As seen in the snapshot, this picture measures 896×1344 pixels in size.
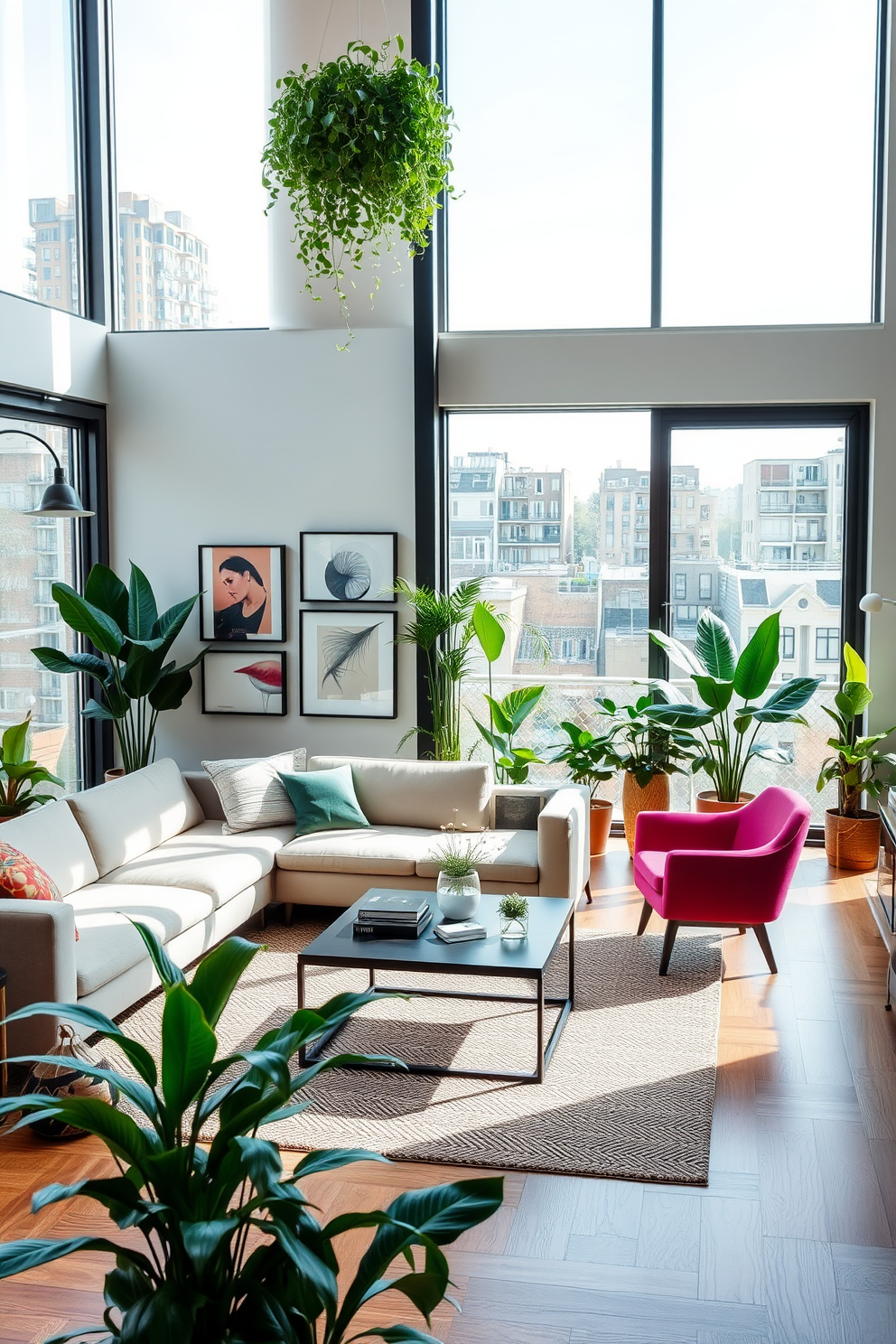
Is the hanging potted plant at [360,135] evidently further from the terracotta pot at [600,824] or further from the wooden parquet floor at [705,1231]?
the terracotta pot at [600,824]

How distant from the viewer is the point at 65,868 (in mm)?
4680

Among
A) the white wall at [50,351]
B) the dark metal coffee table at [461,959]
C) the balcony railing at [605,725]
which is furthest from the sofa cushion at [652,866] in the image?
the white wall at [50,351]

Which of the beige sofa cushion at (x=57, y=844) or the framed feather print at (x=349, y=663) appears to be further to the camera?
the framed feather print at (x=349, y=663)

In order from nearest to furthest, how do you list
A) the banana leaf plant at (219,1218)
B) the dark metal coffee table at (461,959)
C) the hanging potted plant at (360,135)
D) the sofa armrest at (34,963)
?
1. the banana leaf plant at (219,1218)
2. the hanging potted plant at (360,135)
3. the sofa armrest at (34,963)
4. the dark metal coffee table at (461,959)

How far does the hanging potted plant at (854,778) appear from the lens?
6301 mm

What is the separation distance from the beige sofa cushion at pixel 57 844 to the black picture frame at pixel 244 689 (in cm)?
211

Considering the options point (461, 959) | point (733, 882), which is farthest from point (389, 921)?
point (733, 882)

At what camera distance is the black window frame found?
684cm

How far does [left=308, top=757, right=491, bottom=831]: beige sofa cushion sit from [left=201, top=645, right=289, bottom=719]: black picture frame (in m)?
1.04

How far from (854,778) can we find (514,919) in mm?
2874

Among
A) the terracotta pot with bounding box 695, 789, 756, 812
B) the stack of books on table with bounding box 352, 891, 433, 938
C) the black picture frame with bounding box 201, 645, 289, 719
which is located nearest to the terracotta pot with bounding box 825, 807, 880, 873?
the terracotta pot with bounding box 695, 789, 756, 812

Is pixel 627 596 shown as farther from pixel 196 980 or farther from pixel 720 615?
pixel 196 980

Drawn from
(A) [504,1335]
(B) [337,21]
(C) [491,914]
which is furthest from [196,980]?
(B) [337,21]

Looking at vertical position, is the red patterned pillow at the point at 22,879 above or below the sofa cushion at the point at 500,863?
above
